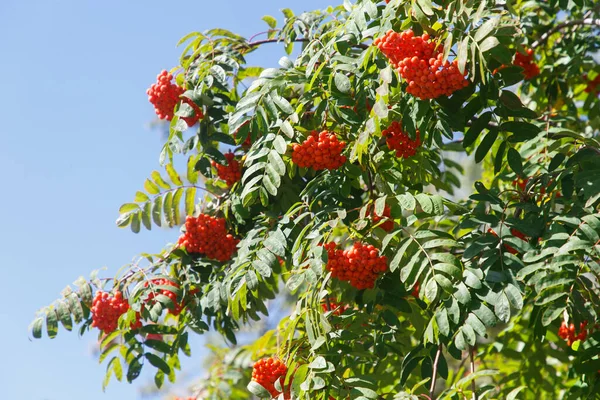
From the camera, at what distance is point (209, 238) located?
4.08 m

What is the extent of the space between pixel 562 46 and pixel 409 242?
3.06 meters

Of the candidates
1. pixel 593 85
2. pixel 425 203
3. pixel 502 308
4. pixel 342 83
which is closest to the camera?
pixel 502 308

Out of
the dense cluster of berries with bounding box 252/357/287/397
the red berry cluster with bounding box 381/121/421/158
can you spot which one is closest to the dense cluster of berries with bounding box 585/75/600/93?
the red berry cluster with bounding box 381/121/421/158

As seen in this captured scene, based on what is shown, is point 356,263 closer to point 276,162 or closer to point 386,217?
point 386,217

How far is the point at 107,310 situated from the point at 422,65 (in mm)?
2118

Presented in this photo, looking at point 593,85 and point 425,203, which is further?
point 593,85

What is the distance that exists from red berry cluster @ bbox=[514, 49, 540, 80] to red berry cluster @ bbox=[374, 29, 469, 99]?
2132 millimetres

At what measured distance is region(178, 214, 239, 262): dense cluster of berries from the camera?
13.4ft

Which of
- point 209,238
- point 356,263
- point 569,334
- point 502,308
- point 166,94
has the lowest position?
point 569,334

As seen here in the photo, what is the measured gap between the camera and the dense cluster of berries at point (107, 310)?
4121 millimetres

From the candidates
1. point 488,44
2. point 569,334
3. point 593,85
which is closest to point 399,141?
point 488,44

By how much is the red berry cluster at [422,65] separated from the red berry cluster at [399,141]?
1.30 feet

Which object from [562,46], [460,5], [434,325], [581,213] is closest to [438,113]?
[460,5]

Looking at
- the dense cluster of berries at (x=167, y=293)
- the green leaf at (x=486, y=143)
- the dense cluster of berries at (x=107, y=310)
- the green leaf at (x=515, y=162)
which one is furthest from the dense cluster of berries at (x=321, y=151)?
the dense cluster of berries at (x=107, y=310)
